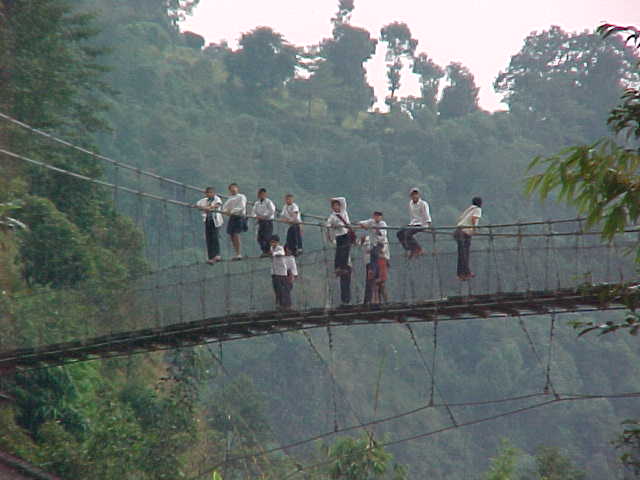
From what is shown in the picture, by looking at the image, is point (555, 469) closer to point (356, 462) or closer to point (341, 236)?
point (356, 462)

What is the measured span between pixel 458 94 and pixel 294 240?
2375 inches

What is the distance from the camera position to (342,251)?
11312 mm

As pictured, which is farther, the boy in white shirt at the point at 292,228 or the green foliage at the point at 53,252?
the green foliage at the point at 53,252

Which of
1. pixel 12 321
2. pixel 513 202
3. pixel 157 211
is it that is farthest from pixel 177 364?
pixel 513 202

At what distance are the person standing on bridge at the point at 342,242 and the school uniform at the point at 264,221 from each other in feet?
2.72

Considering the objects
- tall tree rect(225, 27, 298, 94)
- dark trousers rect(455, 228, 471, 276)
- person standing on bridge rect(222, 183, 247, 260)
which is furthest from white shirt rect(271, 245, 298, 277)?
tall tree rect(225, 27, 298, 94)

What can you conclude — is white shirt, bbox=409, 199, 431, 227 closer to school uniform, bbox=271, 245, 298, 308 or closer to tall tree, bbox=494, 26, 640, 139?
school uniform, bbox=271, 245, 298, 308

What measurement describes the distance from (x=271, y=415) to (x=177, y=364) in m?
19.5

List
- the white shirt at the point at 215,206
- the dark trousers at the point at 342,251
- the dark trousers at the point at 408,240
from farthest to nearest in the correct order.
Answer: the white shirt at the point at 215,206
the dark trousers at the point at 342,251
the dark trousers at the point at 408,240

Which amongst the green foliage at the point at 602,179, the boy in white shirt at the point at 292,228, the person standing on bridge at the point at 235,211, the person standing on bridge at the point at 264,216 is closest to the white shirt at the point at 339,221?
the boy in white shirt at the point at 292,228

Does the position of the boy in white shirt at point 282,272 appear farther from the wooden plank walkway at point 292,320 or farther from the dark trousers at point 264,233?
the dark trousers at point 264,233

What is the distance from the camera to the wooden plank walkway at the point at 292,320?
1012cm

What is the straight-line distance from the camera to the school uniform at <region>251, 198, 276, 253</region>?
12.0 meters

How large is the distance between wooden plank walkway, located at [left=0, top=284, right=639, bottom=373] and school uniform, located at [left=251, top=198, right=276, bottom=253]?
1.02 metres
